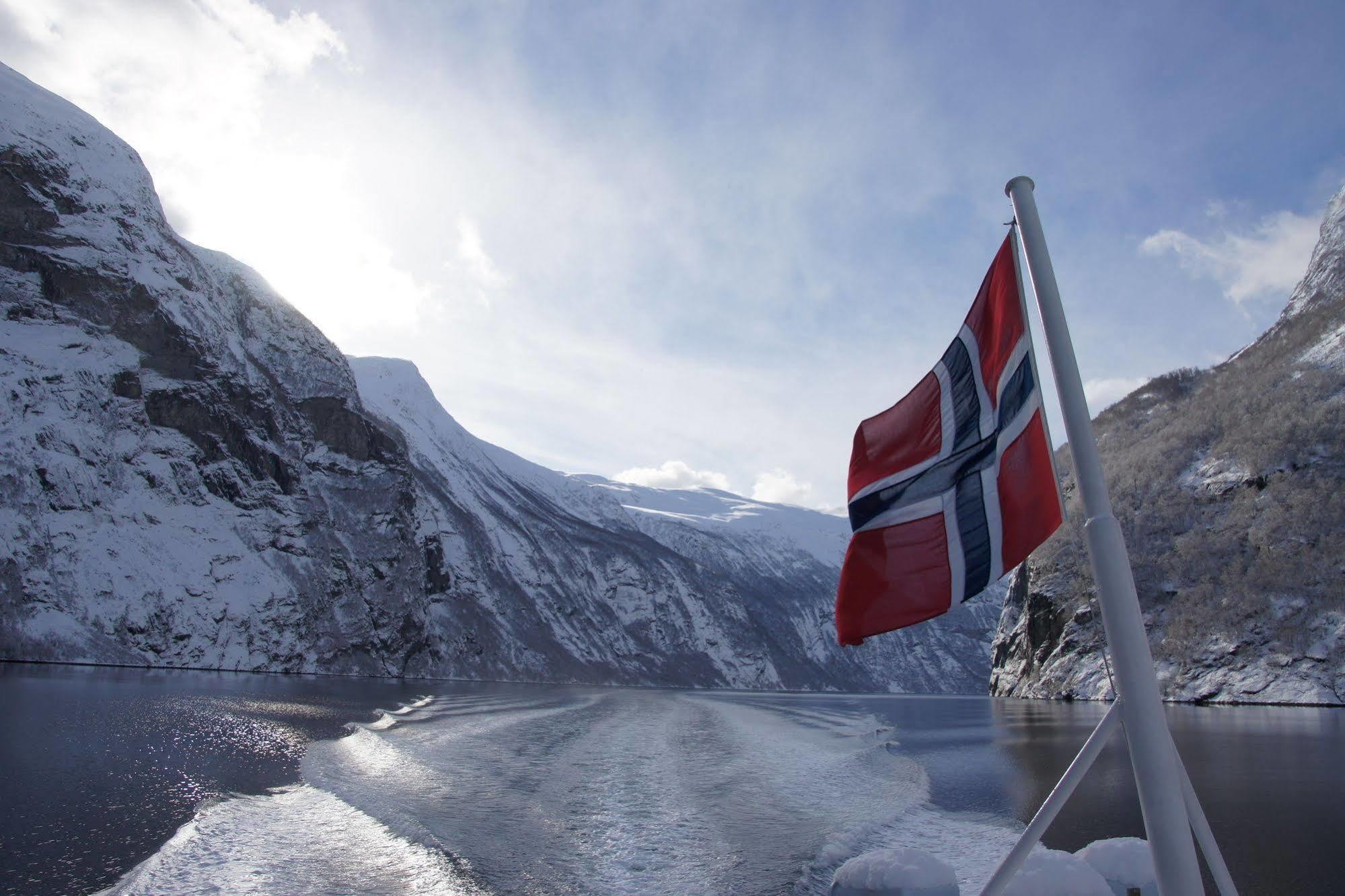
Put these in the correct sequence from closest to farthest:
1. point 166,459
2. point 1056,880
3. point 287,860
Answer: point 1056,880 < point 287,860 < point 166,459

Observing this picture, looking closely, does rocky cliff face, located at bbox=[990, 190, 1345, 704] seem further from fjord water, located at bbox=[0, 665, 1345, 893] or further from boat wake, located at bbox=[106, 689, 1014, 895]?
boat wake, located at bbox=[106, 689, 1014, 895]

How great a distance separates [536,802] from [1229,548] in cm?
8674

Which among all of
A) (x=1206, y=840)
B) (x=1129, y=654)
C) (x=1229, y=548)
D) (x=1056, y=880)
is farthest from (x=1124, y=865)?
(x=1229, y=548)

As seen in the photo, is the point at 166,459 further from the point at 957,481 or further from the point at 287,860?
the point at 957,481

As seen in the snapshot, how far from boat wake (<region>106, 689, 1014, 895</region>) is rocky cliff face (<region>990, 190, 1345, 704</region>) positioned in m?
57.0

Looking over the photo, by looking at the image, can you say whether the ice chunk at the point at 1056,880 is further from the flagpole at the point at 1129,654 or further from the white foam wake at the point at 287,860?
the white foam wake at the point at 287,860

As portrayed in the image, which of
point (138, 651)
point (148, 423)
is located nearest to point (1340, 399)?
point (138, 651)

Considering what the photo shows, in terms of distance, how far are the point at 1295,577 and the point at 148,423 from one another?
138m

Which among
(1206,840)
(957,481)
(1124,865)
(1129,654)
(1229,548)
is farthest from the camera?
(1229,548)

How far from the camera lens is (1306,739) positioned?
3447cm

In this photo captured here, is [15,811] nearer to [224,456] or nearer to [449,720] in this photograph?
[449,720]

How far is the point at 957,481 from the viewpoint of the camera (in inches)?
272

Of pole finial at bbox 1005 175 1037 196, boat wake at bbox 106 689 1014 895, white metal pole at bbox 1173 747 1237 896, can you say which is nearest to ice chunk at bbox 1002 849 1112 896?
white metal pole at bbox 1173 747 1237 896

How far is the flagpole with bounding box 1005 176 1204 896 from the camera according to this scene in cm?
447
